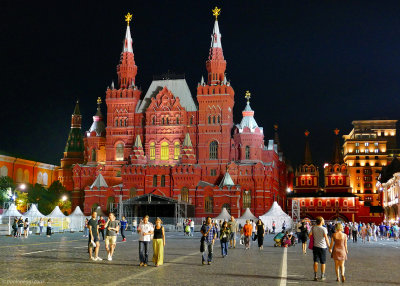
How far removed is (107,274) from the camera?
1548 centimetres

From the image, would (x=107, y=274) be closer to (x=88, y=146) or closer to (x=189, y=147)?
(x=189, y=147)

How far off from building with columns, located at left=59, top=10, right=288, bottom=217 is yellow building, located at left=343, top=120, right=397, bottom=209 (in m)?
65.4

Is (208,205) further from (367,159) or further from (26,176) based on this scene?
(367,159)

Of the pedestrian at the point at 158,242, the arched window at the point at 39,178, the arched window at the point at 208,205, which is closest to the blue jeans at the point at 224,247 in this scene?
the pedestrian at the point at 158,242

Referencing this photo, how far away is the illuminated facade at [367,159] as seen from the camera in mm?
145250

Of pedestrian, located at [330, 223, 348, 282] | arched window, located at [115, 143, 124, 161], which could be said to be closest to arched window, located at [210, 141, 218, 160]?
arched window, located at [115, 143, 124, 161]

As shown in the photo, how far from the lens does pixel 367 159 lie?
15000 cm

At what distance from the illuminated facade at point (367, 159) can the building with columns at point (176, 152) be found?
214ft

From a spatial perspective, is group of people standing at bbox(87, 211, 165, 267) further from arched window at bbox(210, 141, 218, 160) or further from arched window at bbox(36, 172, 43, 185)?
arched window at bbox(36, 172, 43, 185)

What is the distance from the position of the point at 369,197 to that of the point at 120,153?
84.5 meters

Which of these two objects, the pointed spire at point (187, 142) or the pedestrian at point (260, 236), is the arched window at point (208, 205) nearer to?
the pointed spire at point (187, 142)

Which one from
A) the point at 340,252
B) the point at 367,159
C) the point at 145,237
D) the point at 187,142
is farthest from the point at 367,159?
the point at 340,252

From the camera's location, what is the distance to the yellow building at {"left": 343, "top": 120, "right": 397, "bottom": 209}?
145250 millimetres

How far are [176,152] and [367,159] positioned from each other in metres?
85.0
